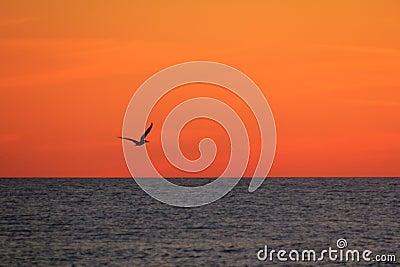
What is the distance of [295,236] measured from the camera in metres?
80.2

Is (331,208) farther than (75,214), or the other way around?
(331,208)

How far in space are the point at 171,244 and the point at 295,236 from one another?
14.3 metres

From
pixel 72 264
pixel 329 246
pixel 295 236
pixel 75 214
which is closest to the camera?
pixel 72 264

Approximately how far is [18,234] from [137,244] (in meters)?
17.6

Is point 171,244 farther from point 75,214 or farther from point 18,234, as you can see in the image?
point 75,214

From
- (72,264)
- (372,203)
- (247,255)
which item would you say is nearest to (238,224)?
(247,255)

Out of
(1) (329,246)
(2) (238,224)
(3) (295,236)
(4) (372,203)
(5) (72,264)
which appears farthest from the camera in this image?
(4) (372,203)

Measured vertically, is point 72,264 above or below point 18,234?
below

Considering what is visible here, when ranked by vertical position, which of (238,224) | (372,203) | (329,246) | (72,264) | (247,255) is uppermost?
(372,203)

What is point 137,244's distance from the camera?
239 feet

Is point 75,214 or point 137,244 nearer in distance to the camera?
point 137,244

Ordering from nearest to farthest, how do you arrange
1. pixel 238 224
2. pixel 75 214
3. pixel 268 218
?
1. pixel 238 224
2. pixel 268 218
3. pixel 75 214

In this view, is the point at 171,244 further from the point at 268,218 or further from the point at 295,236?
the point at 268,218

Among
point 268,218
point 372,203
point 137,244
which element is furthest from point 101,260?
point 372,203
